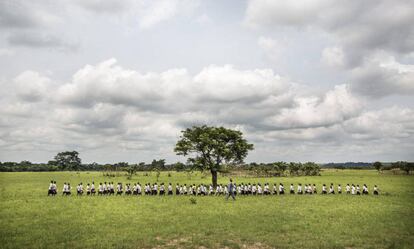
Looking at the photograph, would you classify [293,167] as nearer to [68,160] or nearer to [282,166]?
[282,166]

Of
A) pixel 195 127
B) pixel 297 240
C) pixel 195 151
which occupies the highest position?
pixel 195 127

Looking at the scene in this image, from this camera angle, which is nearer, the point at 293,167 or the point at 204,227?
the point at 204,227

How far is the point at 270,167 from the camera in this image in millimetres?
99812

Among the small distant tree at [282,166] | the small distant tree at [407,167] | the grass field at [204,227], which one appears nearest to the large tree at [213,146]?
the grass field at [204,227]

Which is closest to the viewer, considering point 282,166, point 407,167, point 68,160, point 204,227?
point 204,227

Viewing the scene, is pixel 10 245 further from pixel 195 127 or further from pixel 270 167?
pixel 270 167

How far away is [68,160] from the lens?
17325cm

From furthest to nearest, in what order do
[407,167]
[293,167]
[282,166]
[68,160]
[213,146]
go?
[68,160] < [407,167] < [293,167] < [282,166] < [213,146]

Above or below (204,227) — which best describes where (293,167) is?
above

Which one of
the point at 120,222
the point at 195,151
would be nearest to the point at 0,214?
the point at 120,222

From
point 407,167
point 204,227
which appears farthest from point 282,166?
point 204,227

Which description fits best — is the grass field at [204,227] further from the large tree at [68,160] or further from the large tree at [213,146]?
the large tree at [68,160]

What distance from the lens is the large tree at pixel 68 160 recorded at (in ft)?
560

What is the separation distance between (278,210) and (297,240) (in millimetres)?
9625
